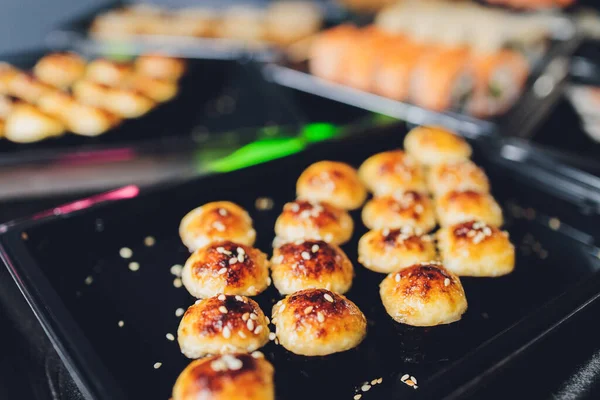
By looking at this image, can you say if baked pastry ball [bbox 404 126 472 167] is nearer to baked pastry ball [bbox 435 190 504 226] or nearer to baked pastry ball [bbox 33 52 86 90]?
baked pastry ball [bbox 435 190 504 226]

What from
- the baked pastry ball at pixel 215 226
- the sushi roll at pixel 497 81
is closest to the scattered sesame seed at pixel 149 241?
the baked pastry ball at pixel 215 226

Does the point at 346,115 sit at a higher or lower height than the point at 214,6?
lower

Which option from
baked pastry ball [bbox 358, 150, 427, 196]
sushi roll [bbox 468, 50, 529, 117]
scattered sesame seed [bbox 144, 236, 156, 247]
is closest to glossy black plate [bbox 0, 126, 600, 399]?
scattered sesame seed [bbox 144, 236, 156, 247]

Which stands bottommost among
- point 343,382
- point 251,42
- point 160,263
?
point 343,382

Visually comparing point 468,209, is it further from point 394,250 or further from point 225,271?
point 225,271

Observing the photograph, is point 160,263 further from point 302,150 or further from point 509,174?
point 509,174

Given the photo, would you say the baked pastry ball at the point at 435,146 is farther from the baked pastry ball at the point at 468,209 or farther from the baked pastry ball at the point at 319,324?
the baked pastry ball at the point at 319,324

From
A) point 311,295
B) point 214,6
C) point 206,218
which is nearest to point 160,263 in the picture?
point 206,218
